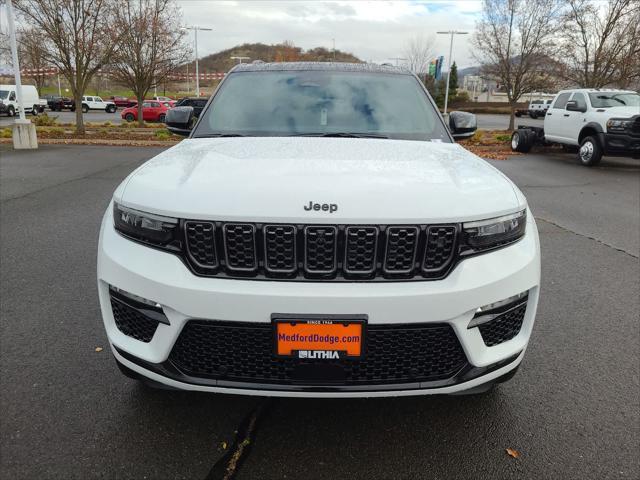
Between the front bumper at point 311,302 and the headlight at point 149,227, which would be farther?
the headlight at point 149,227

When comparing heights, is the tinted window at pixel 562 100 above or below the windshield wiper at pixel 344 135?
above

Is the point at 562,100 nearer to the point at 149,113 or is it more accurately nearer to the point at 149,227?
the point at 149,227

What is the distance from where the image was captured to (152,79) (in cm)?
2566

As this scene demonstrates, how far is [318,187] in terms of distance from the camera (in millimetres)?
2037

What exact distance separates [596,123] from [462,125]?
11.1m

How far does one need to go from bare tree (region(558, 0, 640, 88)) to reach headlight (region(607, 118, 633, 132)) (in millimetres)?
8875

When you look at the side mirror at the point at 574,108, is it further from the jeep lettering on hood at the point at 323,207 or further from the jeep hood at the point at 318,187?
the jeep lettering on hood at the point at 323,207

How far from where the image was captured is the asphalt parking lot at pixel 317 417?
226 centimetres

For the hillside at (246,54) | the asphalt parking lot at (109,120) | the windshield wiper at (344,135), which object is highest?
the hillside at (246,54)

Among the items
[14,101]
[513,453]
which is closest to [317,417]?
[513,453]

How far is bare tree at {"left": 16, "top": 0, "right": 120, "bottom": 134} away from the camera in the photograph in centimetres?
1705

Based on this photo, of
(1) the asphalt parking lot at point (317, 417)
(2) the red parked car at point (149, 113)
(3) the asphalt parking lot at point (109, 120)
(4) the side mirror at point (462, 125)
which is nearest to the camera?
(1) the asphalt parking lot at point (317, 417)

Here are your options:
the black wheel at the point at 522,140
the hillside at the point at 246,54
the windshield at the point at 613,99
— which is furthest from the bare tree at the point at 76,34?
the hillside at the point at 246,54

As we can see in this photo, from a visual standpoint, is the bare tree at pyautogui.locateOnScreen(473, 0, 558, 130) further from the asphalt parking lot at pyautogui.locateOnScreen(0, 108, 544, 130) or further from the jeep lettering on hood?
the jeep lettering on hood
